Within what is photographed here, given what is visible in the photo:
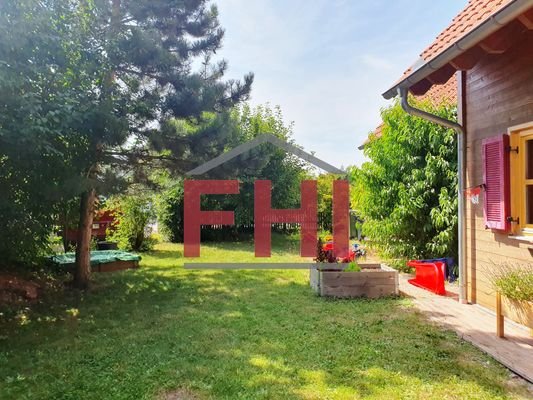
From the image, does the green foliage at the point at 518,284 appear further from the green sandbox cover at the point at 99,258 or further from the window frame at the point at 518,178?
the green sandbox cover at the point at 99,258

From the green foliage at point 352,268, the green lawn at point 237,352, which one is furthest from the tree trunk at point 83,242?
the green foliage at point 352,268

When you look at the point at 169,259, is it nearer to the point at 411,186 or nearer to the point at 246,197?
the point at 246,197

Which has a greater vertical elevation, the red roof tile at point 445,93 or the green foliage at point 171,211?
the red roof tile at point 445,93

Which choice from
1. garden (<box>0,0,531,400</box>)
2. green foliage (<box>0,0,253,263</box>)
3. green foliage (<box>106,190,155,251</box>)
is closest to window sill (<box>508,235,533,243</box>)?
garden (<box>0,0,531,400</box>)

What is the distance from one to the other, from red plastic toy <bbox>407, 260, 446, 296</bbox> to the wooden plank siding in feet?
2.64

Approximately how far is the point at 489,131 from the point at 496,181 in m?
0.69

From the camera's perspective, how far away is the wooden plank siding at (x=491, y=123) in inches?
158

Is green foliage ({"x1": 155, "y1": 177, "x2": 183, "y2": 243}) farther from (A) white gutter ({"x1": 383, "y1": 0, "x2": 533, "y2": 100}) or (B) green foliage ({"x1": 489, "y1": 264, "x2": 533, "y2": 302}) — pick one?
(B) green foliage ({"x1": 489, "y1": 264, "x2": 533, "y2": 302})

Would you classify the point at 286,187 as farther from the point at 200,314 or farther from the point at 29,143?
the point at 29,143

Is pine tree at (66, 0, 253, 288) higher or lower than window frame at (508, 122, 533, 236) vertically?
higher

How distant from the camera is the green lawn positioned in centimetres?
294

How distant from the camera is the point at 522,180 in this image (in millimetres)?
4168

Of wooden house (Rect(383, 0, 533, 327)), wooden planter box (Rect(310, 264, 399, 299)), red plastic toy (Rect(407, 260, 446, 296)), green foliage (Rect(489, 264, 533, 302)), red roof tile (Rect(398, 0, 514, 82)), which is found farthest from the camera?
red plastic toy (Rect(407, 260, 446, 296))

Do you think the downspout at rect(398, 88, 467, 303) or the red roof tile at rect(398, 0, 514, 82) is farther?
the downspout at rect(398, 88, 467, 303)
